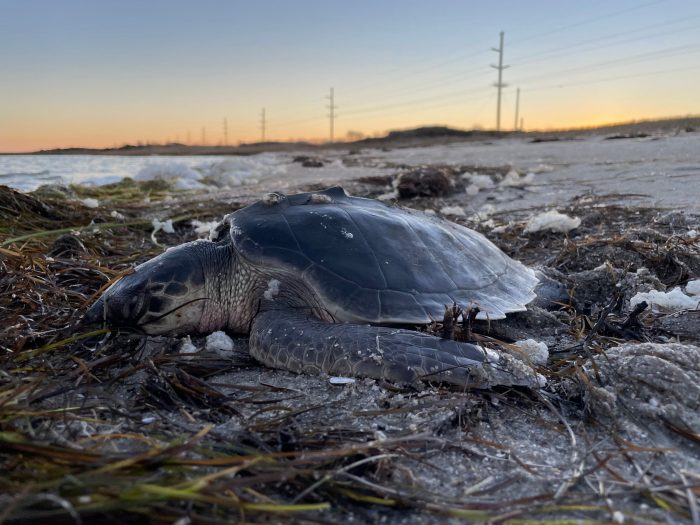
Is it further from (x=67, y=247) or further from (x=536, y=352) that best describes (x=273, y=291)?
(x=67, y=247)

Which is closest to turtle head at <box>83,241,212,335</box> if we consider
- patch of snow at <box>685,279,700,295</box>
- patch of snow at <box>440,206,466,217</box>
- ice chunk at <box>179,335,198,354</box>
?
ice chunk at <box>179,335,198,354</box>

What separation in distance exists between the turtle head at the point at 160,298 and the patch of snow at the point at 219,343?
20 cm

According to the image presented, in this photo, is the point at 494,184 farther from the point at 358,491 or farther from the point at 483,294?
the point at 358,491

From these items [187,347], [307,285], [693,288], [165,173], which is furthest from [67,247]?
[165,173]

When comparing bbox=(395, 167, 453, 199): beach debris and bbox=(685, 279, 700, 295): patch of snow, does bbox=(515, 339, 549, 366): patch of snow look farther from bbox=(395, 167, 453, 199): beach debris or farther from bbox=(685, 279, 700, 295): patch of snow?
bbox=(395, 167, 453, 199): beach debris

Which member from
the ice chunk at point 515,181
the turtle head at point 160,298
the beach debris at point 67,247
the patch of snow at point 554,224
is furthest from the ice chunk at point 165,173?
the turtle head at point 160,298

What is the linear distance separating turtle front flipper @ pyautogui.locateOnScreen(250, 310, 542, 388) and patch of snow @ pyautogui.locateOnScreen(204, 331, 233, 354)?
21cm

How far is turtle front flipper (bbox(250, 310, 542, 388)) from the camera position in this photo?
164 centimetres

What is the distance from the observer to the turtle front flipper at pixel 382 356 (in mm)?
1642

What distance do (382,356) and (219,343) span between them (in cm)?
82

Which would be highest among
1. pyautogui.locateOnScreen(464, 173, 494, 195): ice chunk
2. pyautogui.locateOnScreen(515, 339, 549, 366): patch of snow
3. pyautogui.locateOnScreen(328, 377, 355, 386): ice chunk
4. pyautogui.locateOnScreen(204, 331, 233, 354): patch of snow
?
pyautogui.locateOnScreen(464, 173, 494, 195): ice chunk

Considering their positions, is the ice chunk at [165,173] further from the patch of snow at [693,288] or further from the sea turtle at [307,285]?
the patch of snow at [693,288]

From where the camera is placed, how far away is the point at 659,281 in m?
2.84

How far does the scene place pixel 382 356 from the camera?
1705 mm
